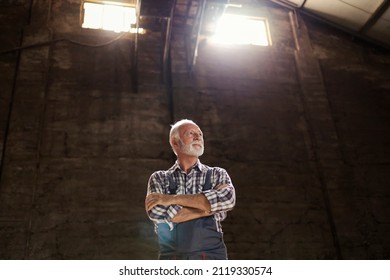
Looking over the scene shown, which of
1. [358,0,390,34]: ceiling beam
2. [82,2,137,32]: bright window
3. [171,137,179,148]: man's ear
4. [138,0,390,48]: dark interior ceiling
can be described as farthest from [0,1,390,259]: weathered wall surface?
[171,137,179,148]: man's ear

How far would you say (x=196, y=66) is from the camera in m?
7.76

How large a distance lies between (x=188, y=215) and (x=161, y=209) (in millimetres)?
232

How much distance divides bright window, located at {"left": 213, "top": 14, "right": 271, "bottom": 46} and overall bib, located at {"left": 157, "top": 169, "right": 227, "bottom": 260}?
20.6 feet

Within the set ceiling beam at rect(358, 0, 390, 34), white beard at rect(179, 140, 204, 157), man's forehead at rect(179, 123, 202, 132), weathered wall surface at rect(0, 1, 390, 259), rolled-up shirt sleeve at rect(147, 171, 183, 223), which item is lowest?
rolled-up shirt sleeve at rect(147, 171, 183, 223)

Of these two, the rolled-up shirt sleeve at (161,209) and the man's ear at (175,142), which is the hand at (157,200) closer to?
the rolled-up shirt sleeve at (161,209)

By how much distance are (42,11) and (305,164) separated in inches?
245

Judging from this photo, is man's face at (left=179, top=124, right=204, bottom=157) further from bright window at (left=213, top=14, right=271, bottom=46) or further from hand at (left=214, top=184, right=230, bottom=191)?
bright window at (left=213, top=14, right=271, bottom=46)

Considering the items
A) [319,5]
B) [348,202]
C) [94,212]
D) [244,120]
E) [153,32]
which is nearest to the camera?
[94,212]

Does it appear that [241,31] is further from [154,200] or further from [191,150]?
[154,200]

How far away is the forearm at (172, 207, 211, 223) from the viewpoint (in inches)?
103

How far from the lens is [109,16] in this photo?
8008 millimetres

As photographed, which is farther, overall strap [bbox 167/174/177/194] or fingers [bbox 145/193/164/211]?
overall strap [bbox 167/174/177/194]

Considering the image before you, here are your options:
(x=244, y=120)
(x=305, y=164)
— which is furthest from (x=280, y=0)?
(x=305, y=164)

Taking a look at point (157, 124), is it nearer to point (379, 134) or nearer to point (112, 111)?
point (112, 111)
